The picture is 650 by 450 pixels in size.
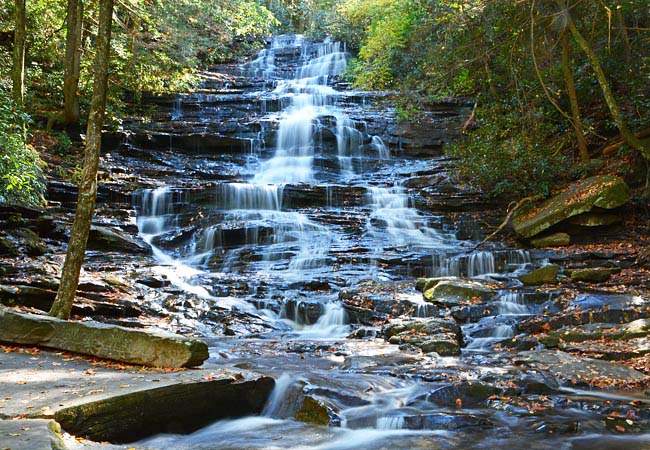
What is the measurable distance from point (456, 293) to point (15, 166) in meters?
8.98

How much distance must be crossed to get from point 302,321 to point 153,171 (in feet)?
33.0

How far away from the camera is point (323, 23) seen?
33750 mm

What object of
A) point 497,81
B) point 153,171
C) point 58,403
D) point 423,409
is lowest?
point 423,409

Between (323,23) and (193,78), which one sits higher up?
(323,23)

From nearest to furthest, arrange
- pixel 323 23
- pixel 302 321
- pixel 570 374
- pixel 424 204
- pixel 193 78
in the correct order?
pixel 570 374 → pixel 302 321 → pixel 424 204 → pixel 193 78 → pixel 323 23

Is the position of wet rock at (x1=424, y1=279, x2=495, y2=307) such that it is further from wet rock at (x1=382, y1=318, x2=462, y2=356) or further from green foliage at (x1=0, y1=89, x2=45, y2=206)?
green foliage at (x1=0, y1=89, x2=45, y2=206)

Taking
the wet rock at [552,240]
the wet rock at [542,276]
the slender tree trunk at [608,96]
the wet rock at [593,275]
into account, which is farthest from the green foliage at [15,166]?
the slender tree trunk at [608,96]

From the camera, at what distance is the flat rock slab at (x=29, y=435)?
10.0ft

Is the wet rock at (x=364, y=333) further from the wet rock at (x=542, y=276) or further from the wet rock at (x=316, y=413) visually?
the wet rock at (x=542, y=276)

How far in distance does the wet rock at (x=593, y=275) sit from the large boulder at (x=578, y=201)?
2632mm

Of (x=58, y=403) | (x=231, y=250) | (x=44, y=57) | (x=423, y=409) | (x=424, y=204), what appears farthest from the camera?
(x=44, y=57)

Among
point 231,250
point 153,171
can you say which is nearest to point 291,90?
point 153,171

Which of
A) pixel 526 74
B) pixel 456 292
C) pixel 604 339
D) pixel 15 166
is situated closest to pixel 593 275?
pixel 456 292

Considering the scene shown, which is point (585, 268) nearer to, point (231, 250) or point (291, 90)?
point (231, 250)
